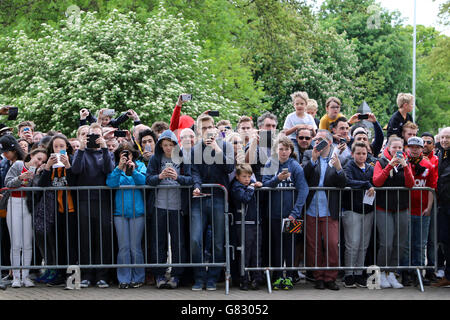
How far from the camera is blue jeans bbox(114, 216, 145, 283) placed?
326 inches

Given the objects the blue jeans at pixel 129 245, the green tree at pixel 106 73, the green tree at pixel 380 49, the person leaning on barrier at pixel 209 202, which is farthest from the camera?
the green tree at pixel 380 49

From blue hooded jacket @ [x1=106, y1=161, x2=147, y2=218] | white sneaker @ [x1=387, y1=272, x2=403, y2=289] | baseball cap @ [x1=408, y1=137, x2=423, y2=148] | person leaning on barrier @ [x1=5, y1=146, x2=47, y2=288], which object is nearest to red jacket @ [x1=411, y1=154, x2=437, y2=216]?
baseball cap @ [x1=408, y1=137, x2=423, y2=148]

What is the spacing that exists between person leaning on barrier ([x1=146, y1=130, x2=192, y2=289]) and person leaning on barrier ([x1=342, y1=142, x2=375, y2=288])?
7.18 ft

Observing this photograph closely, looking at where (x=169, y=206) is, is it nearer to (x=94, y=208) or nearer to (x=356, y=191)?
(x=94, y=208)

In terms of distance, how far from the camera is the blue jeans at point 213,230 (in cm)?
820

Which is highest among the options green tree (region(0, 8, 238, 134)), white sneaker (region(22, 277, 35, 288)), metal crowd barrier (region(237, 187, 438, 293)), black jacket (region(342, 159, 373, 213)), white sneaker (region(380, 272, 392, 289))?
green tree (region(0, 8, 238, 134))

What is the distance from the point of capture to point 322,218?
8.33 m

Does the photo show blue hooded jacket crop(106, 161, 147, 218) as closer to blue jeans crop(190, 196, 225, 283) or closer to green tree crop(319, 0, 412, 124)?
blue jeans crop(190, 196, 225, 283)

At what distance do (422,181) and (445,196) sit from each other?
0.41m

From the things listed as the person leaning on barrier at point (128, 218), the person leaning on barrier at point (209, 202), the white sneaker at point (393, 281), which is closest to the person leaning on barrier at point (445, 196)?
the white sneaker at point (393, 281)

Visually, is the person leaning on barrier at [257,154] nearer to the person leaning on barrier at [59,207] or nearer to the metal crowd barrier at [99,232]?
the metal crowd barrier at [99,232]

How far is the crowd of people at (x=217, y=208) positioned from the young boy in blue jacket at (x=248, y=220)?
0.04ft
